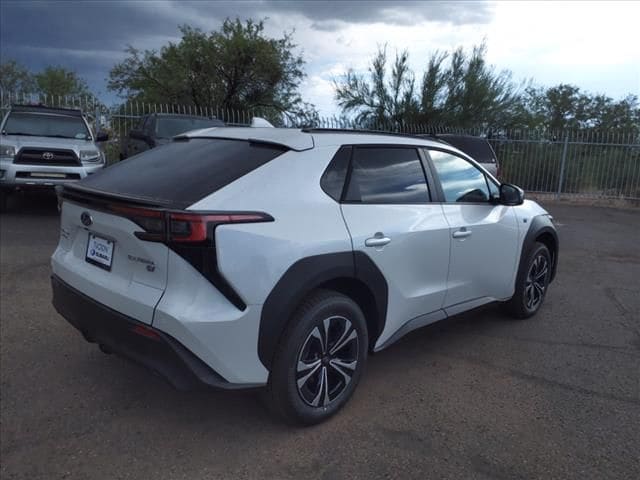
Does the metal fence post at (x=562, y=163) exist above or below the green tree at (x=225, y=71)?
below

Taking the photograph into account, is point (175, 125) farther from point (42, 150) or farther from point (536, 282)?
point (536, 282)

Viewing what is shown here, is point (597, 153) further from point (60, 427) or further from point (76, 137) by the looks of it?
point (60, 427)

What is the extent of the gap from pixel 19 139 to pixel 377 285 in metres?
7.95

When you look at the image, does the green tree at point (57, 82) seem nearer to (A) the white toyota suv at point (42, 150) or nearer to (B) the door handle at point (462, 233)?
(A) the white toyota suv at point (42, 150)

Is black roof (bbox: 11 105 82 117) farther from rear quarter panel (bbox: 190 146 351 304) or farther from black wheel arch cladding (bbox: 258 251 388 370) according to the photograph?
black wheel arch cladding (bbox: 258 251 388 370)

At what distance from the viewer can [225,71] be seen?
24062mm

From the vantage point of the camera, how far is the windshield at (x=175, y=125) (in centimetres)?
1018

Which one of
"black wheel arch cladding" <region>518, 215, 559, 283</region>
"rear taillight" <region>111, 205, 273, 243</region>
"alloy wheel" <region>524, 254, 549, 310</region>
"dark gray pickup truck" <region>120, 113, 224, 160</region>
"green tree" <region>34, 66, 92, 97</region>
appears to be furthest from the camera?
"green tree" <region>34, 66, 92, 97</region>

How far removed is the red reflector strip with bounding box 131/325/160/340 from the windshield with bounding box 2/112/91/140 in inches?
317

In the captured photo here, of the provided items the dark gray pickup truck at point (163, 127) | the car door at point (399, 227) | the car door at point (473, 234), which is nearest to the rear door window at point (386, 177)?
the car door at point (399, 227)

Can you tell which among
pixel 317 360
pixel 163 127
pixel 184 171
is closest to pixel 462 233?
pixel 317 360

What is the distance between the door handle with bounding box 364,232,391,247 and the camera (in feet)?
9.84

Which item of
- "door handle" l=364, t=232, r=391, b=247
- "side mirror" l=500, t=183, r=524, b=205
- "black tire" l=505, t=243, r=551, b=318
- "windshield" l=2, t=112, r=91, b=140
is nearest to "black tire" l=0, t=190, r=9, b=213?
"windshield" l=2, t=112, r=91, b=140

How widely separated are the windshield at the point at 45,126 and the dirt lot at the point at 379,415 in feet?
18.3
